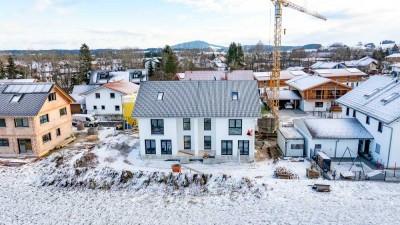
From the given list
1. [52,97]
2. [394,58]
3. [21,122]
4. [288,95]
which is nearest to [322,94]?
[288,95]

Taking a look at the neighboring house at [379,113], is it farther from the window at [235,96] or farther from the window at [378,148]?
the window at [235,96]

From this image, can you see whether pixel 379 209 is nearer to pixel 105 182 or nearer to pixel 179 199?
pixel 179 199

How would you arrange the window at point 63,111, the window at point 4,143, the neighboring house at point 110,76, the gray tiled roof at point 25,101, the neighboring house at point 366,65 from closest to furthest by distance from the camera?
the gray tiled roof at point 25,101 → the window at point 4,143 → the window at point 63,111 → the neighboring house at point 110,76 → the neighboring house at point 366,65

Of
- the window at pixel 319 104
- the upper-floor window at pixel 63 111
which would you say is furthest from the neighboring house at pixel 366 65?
the upper-floor window at pixel 63 111

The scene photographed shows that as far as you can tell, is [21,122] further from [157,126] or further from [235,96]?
[235,96]

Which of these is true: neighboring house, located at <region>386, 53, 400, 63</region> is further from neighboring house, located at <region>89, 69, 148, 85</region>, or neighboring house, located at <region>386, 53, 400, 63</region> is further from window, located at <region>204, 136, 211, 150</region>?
window, located at <region>204, 136, 211, 150</region>

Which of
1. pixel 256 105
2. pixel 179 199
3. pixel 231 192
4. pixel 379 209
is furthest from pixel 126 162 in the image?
pixel 379 209
